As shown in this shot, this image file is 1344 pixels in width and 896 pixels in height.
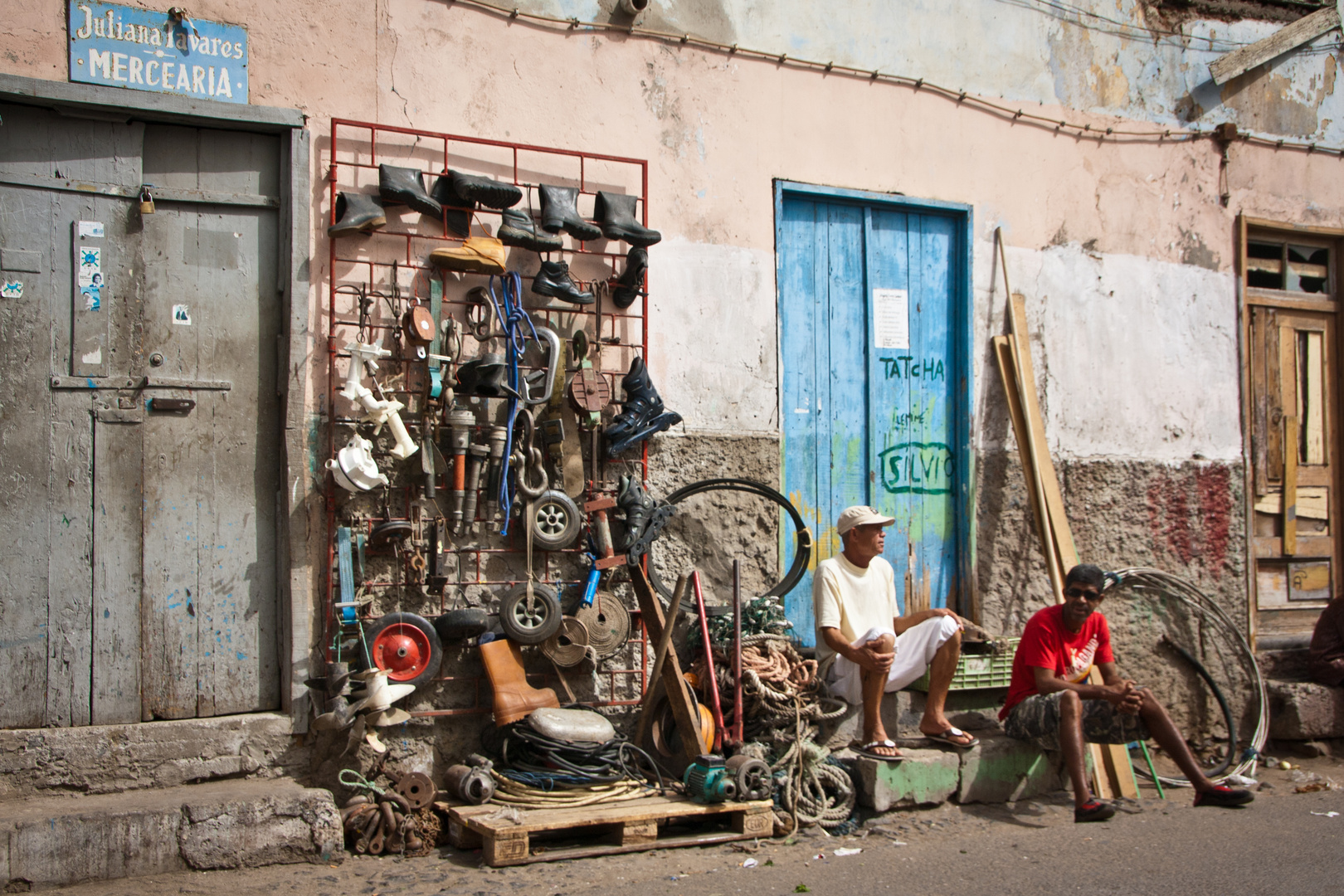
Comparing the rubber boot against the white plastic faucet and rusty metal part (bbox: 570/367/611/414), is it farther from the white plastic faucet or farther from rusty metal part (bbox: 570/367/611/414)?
rusty metal part (bbox: 570/367/611/414)

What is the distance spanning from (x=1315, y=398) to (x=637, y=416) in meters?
5.39

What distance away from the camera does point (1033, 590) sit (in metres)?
6.90

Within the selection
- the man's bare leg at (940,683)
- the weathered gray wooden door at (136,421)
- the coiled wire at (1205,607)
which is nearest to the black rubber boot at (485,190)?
the weathered gray wooden door at (136,421)

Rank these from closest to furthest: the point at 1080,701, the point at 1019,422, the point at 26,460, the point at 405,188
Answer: the point at 26,460 < the point at 405,188 < the point at 1080,701 < the point at 1019,422

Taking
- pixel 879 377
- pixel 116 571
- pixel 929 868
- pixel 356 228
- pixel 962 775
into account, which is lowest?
Result: pixel 929 868

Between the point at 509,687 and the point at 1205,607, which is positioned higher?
the point at 1205,607

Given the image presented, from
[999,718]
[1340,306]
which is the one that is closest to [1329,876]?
[999,718]

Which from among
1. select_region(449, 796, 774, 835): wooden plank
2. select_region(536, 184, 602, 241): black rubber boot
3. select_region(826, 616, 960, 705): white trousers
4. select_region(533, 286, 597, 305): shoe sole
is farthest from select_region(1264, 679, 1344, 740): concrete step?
select_region(536, 184, 602, 241): black rubber boot

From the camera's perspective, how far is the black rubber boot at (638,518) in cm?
558

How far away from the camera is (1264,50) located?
759 centimetres

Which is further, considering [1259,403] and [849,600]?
[1259,403]

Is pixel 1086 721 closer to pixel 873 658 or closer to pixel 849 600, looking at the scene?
pixel 873 658

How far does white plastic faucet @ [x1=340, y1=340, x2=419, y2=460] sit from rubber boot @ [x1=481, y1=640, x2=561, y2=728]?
1073 millimetres

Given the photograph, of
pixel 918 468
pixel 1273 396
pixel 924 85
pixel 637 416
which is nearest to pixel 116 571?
pixel 637 416
